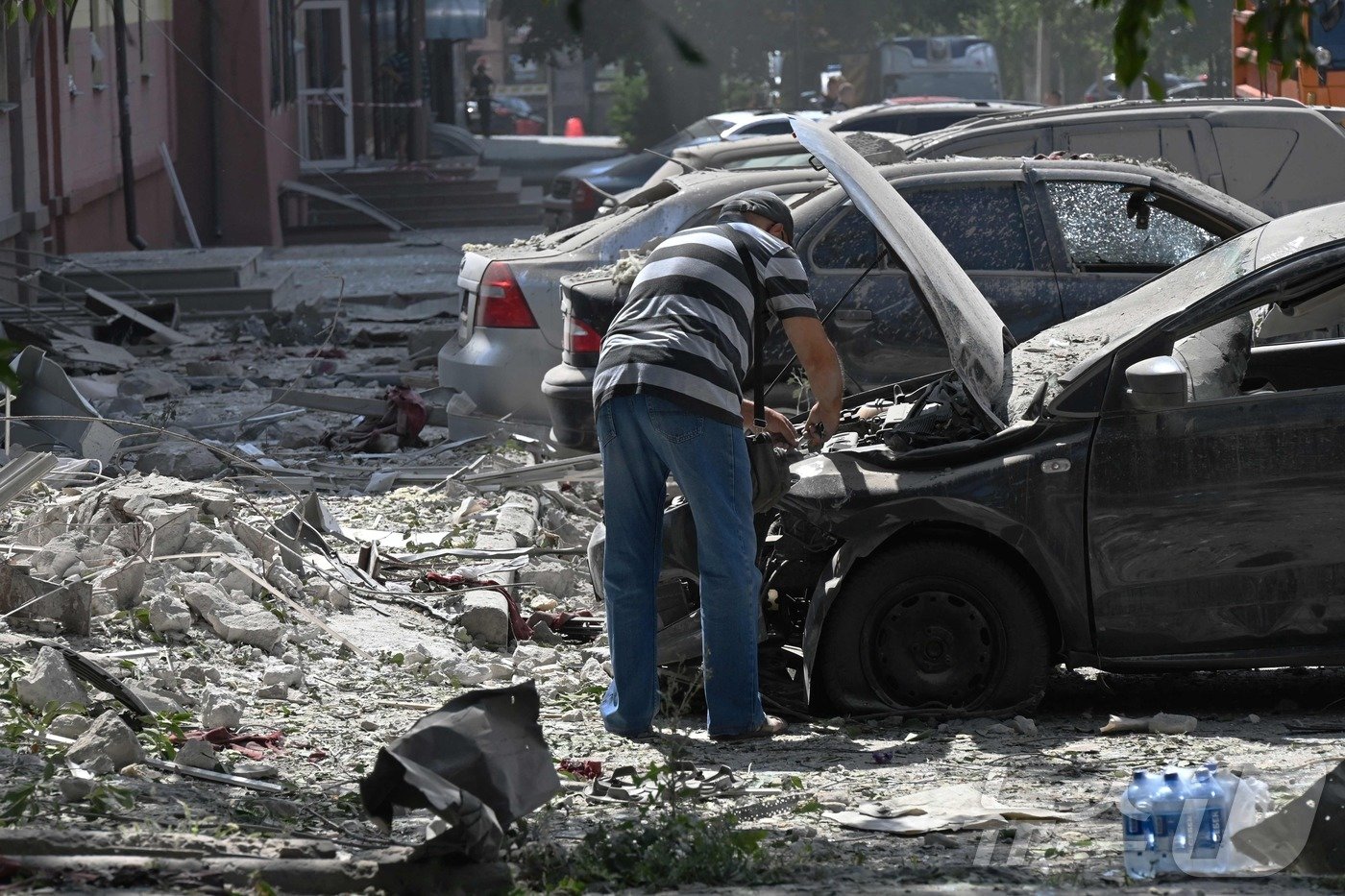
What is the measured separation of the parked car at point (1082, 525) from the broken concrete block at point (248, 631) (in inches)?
65.7

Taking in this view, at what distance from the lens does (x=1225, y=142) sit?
11789 mm

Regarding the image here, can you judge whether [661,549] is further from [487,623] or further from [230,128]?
[230,128]

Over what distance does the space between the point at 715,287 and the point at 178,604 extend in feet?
8.06

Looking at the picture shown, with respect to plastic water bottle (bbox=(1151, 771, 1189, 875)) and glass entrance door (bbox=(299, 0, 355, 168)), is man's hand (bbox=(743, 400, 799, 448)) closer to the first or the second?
plastic water bottle (bbox=(1151, 771, 1189, 875))

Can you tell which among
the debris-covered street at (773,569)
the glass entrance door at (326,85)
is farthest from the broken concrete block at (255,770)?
the glass entrance door at (326,85)

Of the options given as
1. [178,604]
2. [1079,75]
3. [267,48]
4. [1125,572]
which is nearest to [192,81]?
[267,48]

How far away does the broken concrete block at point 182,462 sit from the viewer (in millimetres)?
10041

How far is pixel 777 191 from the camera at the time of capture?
9.89 meters

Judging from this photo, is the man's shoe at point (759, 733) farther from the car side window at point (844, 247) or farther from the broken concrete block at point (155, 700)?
the car side window at point (844, 247)

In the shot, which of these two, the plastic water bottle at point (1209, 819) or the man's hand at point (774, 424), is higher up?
the man's hand at point (774, 424)

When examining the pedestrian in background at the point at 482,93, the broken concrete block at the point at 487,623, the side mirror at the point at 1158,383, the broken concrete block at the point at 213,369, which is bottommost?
the broken concrete block at the point at 213,369

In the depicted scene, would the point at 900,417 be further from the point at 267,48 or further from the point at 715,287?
the point at 267,48

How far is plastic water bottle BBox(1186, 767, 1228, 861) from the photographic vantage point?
409 centimetres

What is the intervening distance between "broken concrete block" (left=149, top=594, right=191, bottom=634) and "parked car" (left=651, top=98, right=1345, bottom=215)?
616cm
